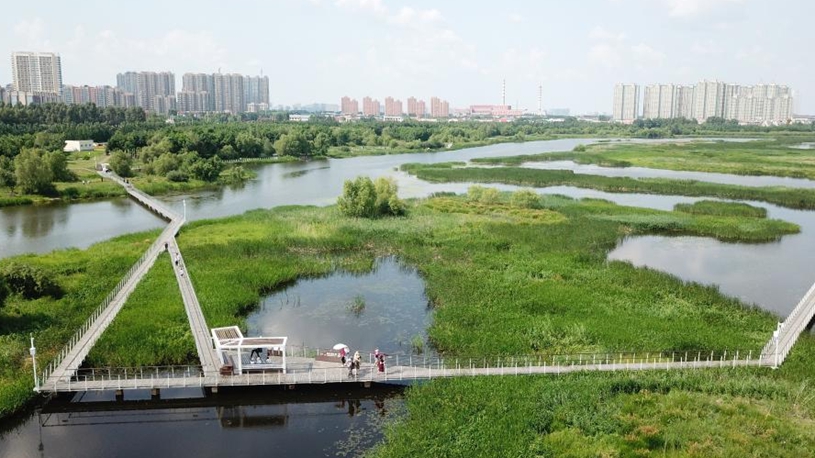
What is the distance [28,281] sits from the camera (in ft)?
106

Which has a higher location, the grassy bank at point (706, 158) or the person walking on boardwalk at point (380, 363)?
the grassy bank at point (706, 158)

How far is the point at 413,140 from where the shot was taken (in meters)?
154

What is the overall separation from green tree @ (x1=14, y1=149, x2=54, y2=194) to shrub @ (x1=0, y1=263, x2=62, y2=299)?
39338 millimetres

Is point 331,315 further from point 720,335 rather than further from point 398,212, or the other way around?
point 398,212

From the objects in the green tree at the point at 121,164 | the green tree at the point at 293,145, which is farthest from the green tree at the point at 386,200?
the green tree at the point at 293,145

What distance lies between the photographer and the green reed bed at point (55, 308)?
2342 cm

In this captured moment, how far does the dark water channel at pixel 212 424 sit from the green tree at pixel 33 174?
171 ft

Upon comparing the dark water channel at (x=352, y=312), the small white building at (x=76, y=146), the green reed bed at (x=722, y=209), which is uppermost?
the small white building at (x=76, y=146)

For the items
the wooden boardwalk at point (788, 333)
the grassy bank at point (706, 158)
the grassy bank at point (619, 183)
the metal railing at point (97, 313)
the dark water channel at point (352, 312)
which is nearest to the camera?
the metal railing at point (97, 313)

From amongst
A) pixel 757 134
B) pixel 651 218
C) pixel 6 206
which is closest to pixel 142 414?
pixel 651 218

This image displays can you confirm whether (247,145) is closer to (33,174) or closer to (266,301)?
(33,174)

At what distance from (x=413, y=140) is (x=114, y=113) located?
6605 centimetres

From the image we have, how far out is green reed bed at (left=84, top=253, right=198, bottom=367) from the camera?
2531 cm

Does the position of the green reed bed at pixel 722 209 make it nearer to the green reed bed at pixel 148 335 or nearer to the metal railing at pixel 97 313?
the metal railing at pixel 97 313
